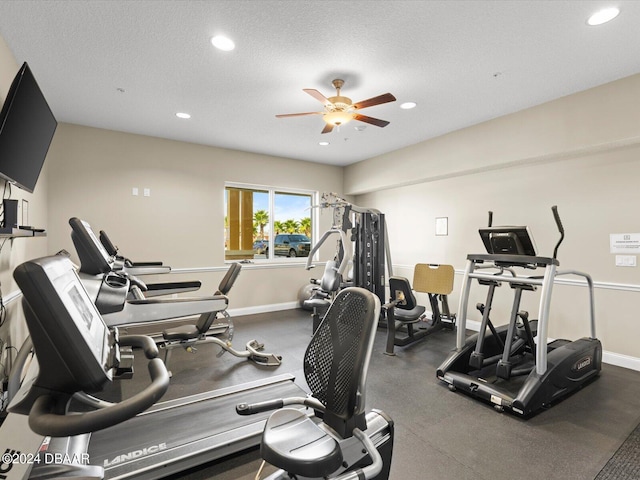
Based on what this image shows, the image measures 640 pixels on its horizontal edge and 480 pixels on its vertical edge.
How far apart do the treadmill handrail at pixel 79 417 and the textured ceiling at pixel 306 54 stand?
7.52ft

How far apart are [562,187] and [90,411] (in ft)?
15.1

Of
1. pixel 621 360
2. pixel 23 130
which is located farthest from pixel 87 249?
pixel 621 360

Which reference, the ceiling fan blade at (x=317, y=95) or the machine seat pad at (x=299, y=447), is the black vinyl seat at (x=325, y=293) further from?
the machine seat pad at (x=299, y=447)

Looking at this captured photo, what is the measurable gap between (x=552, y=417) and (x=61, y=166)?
5859mm

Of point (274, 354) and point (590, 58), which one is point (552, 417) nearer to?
point (274, 354)

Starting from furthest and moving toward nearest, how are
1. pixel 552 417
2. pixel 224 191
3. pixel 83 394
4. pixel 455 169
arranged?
pixel 224 191, pixel 455 169, pixel 552 417, pixel 83 394

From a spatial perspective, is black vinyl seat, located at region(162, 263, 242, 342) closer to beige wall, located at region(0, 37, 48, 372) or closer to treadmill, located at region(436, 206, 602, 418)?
beige wall, located at region(0, 37, 48, 372)

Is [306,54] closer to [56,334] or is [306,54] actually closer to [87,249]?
[87,249]

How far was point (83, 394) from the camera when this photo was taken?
919 millimetres

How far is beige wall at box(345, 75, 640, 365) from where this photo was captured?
3.18m

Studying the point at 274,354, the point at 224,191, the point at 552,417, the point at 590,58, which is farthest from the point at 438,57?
the point at 224,191

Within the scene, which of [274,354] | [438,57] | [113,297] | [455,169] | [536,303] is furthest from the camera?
[455,169]

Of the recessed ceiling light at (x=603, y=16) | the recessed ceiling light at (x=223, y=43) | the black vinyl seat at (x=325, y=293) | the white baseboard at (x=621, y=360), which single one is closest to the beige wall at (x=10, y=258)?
the recessed ceiling light at (x=223, y=43)

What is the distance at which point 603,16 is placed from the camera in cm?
218
